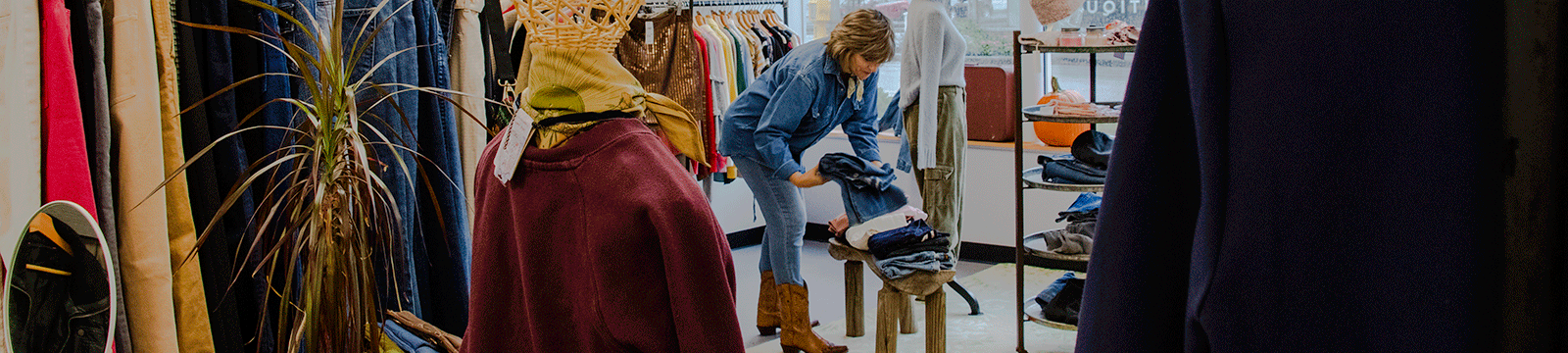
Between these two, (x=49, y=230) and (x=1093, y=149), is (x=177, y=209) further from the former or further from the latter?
(x=1093, y=149)

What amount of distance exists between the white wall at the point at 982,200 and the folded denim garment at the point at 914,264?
1.91 metres

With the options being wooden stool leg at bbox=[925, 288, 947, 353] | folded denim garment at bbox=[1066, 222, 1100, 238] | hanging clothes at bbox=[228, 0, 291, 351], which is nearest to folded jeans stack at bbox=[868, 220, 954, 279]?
wooden stool leg at bbox=[925, 288, 947, 353]

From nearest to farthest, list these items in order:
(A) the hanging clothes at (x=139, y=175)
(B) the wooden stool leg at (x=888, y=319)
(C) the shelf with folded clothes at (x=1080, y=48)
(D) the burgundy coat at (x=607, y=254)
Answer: (D) the burgundy coat at (x=607, y=254)
(A) the hanging clothes at (x=139, y=175)
(B) the wooden stool leg at (x=888, y=319)
(C) the shelf with folded clothes at (x=1080, y=48)

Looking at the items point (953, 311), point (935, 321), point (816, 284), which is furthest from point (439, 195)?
point (816, 284)

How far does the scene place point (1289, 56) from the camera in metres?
0.70

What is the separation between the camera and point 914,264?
3275 mm

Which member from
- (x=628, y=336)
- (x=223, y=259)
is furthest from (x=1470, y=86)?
(x=223, y=259)

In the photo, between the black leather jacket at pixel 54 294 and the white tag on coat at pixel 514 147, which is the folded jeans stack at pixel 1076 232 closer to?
the white tag on coat at pixel 514 147

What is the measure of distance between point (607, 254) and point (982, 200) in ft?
14.8

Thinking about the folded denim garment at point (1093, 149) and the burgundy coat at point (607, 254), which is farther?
the folded denim garment at point (1093, 149)

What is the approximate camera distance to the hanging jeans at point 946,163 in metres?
3.67

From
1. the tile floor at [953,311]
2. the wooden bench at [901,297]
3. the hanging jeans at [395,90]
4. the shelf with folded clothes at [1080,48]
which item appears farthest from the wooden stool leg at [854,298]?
the hanging jeans at [395,90]

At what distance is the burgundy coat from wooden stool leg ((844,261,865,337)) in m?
2.37

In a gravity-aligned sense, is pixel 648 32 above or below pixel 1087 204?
above
